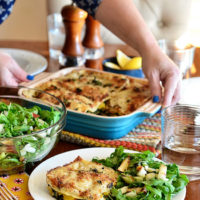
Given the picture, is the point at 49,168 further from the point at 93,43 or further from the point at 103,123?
the point at 93,43

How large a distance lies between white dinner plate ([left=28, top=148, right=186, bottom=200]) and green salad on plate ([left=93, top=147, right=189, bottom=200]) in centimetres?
4

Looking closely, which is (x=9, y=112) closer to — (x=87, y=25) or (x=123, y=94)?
(x=123, y=94)

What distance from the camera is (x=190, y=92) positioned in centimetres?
155

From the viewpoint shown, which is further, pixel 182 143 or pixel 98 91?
pixel 98 91

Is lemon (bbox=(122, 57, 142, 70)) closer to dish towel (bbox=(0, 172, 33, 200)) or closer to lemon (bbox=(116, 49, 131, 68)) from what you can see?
lemon (bbox=(116, 49, 131, 68))

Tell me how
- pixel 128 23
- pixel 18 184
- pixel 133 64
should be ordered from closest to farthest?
pixel 18 184 → pixel 128 23 → pixel 133 64

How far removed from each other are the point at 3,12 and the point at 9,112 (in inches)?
35.2

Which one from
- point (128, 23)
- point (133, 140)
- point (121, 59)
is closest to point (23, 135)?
point (133, 140)

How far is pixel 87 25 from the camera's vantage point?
224 cm

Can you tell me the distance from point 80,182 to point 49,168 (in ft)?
0.55

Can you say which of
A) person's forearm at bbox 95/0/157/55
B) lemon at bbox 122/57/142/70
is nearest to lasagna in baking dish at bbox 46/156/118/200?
person's forearm at bbox 95/0/157/55

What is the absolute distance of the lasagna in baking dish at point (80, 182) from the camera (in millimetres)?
904

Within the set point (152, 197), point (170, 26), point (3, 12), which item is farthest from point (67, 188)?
point (170, 26)

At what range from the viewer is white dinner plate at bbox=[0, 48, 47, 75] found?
6.29ft
